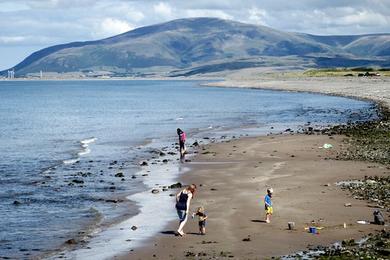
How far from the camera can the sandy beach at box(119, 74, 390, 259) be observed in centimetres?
2205

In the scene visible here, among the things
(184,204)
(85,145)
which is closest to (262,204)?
(184,204)

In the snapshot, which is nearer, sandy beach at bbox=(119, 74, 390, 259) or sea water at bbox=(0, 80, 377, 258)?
sandy beach at bbox=(119, 74, 390, 259)

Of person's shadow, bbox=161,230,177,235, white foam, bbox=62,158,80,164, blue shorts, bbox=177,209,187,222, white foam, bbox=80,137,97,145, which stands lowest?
white foam, bbox=80,137,97,145

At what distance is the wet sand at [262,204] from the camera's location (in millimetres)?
22031

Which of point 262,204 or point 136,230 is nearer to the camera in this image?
point 136,230

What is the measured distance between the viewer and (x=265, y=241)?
22516 millimetres

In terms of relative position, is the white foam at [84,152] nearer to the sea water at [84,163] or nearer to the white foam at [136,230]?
the sea water at [84,163]

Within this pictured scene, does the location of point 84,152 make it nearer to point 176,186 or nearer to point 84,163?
point 84,163

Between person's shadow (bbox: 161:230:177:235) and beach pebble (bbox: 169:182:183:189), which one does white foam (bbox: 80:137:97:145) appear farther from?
person's shadow (bbox: 161:230:177:235)

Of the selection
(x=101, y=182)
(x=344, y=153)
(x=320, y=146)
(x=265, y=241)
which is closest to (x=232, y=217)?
(x=265, y=241)

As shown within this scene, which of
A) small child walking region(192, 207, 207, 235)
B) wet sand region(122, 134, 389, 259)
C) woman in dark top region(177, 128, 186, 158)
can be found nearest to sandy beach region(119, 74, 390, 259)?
wet sand region(122, 134, 389, 259)

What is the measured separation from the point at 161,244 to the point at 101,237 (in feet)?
9.43

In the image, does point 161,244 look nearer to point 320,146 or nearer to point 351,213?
point 351,213

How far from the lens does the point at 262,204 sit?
28.7m
